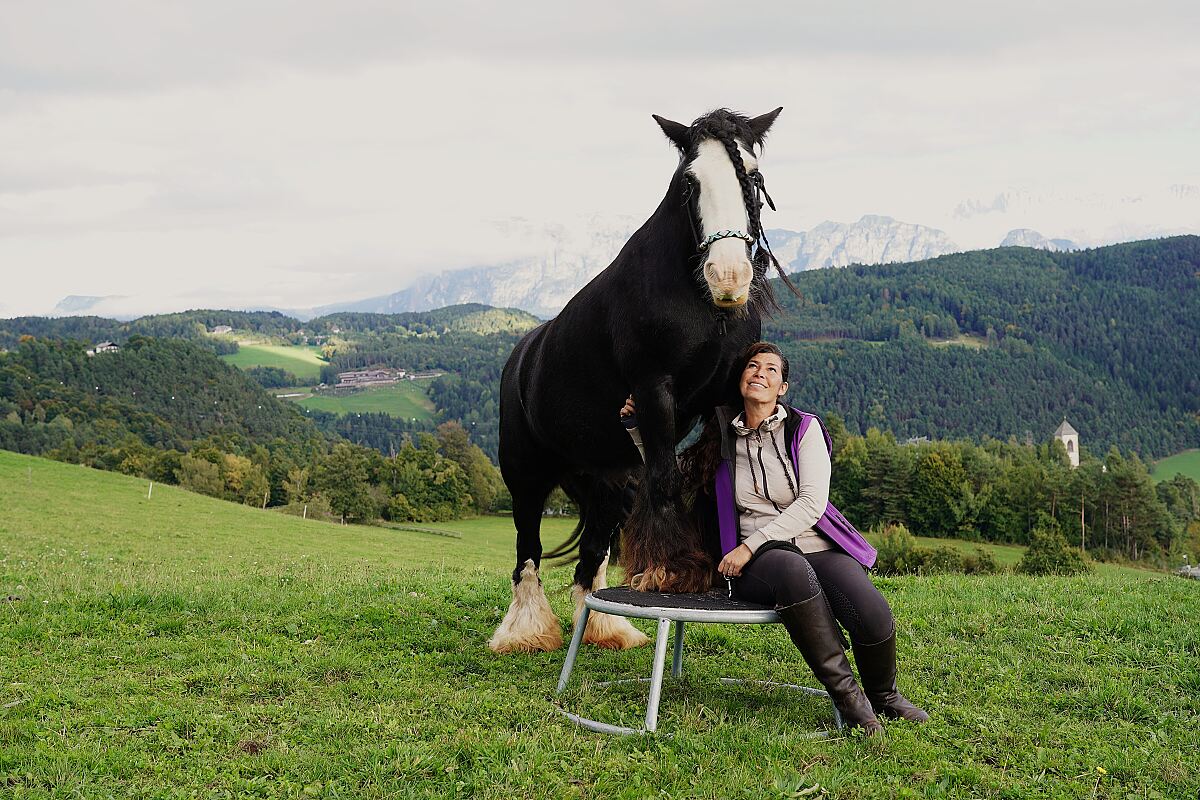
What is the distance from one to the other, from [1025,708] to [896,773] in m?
1.51

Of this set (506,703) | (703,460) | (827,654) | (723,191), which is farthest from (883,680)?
(723,191)

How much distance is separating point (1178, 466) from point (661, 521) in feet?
565

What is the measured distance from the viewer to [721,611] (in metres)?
4.48

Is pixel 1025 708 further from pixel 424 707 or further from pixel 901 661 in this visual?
pixel 424 707

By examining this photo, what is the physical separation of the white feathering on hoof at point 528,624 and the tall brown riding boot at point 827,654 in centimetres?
269

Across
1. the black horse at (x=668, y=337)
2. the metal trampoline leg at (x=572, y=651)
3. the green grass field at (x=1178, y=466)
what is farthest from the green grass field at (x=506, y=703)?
the green grass field at (x=1178, y=466)

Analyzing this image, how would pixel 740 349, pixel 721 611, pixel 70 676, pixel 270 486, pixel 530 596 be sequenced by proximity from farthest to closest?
pixel 270 486, pixel 530 596, pixel 70 676, pixel 740 349, pixel 721 611

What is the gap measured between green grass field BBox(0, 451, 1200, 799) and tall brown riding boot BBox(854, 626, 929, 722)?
175mm

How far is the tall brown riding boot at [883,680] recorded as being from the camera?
15.1ft

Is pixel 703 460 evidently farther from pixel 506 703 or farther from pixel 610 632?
pixel 610 632

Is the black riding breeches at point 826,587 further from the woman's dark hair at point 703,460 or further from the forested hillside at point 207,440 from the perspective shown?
the forested hillside at point 207,440

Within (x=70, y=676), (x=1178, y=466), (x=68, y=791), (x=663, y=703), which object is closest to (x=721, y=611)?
(x=663, y=703)

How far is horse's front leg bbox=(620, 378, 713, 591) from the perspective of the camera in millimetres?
4816

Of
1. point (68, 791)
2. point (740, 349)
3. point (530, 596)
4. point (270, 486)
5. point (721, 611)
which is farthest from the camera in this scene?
point (270, 486)
